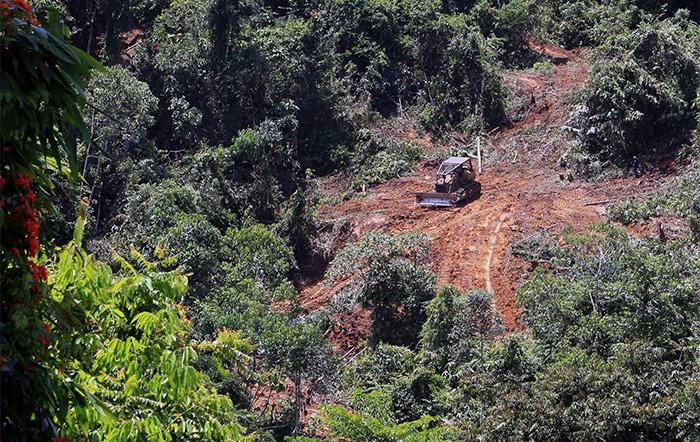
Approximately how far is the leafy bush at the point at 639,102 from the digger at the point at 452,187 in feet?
9.63

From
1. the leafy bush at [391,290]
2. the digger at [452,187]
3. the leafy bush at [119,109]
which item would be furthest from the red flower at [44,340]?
the leafy bush at [119,109]

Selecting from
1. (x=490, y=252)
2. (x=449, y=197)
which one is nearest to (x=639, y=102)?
(x=449, y=197)

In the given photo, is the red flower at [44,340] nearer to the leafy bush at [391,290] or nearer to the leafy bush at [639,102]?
the leafy bush at [391,290]

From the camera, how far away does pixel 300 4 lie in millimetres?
36969

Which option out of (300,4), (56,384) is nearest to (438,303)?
(56,384)

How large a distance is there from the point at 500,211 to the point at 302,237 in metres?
5.08

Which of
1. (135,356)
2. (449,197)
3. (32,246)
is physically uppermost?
(32,246)

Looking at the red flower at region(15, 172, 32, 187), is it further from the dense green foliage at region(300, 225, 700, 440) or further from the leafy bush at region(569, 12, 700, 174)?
the leafy bush at region(569, 12, 700, 174)

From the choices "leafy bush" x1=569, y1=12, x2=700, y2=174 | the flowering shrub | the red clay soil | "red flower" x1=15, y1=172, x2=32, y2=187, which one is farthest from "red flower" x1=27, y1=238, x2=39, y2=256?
"leafy bush" x1=569, y1=12, x2=700, y2=174

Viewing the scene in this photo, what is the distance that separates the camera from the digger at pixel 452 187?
86.2 ft

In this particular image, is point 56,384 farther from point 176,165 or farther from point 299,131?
point 299,131

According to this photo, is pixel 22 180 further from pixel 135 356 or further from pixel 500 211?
pixel 500 211

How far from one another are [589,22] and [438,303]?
Result: 1967cm

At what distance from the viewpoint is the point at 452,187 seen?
2639cm
